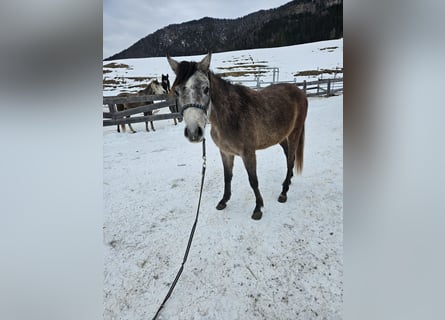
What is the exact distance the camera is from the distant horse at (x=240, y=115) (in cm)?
84

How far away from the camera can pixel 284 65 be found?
118 cm

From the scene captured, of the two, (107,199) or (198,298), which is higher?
(107,199)

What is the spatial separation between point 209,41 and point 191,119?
18.6 inches

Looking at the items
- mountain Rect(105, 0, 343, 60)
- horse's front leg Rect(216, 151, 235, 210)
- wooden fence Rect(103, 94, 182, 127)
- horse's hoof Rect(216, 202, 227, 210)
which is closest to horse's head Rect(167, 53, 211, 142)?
mountain Rect(105, 0, 343, 60)

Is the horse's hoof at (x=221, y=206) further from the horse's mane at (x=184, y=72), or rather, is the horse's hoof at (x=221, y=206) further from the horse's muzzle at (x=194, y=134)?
the horse's mane at (x=184, y=72)

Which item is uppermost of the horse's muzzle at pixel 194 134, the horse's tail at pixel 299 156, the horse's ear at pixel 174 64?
the horse's ear at pixel 174 64

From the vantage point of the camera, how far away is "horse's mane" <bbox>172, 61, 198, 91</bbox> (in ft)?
2.77

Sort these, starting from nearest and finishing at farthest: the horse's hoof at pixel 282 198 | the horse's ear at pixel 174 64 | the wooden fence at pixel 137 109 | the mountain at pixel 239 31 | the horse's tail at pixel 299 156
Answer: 1. the horse's ear at pixel 174 64
2. the mountain at pixel 239 31
3. the horse's hoof at pixel 282 198
4. the horse's tail at pixel 299 156
5. the wooden fence at pixel 137 109

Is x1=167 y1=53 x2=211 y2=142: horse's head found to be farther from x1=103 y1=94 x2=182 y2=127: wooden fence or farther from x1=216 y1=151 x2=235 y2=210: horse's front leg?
x1=103 y1=94 x2=182 y2=127: wooden fence

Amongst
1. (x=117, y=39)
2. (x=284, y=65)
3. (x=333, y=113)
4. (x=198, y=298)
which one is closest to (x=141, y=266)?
(x=198, y=298)

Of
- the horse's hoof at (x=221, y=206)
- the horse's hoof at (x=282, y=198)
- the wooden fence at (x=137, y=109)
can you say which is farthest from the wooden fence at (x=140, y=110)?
the horse's hoof at (x=282, y=198)

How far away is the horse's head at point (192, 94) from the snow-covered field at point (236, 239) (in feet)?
0.99
